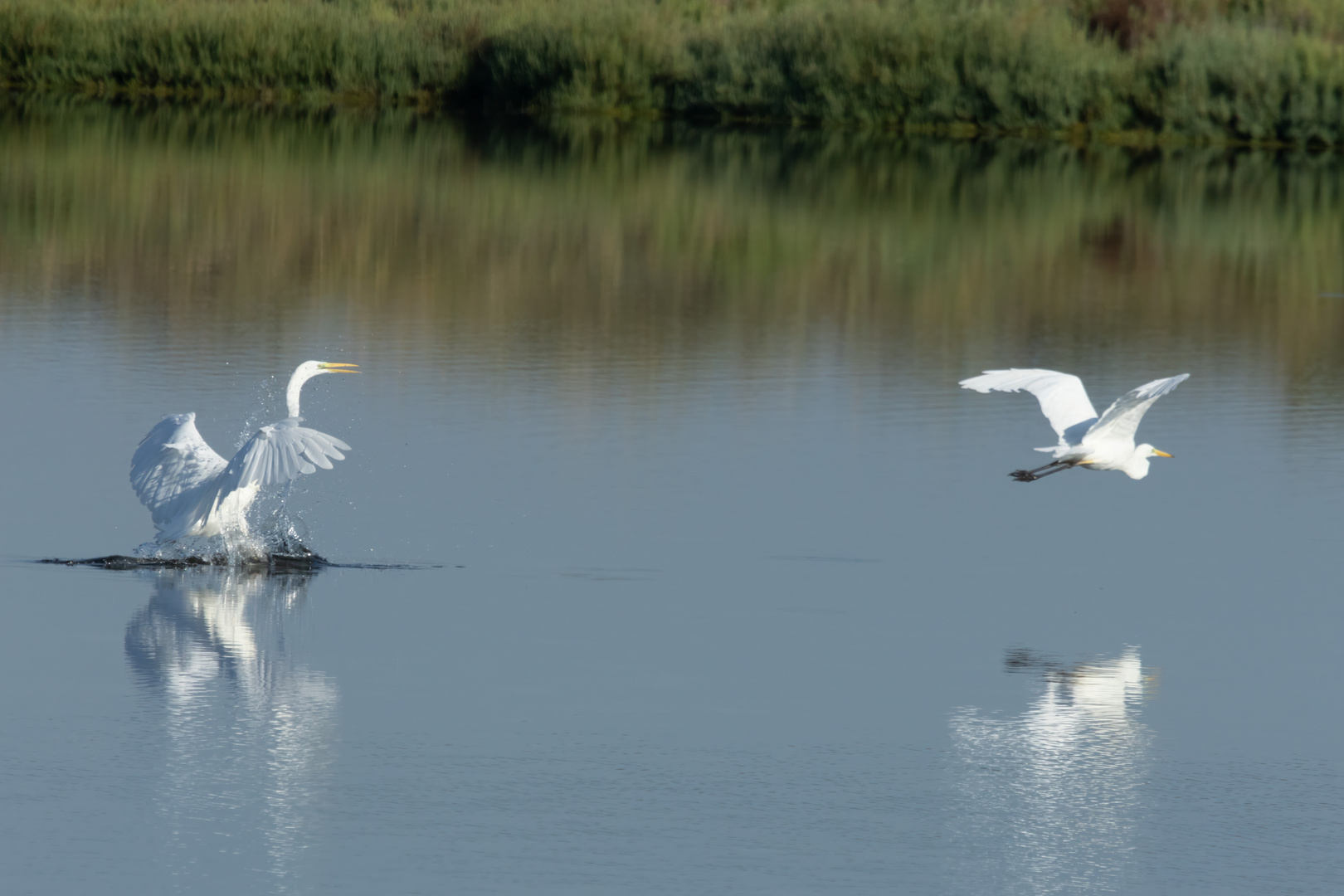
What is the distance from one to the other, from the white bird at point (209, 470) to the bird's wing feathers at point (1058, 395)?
3.03 m

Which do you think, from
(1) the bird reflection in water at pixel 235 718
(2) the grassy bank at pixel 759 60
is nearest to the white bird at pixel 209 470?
(1) the bird reflection in water at pixel 235 718

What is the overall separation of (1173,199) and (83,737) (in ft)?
70.0

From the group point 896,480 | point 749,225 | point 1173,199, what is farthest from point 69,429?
point 1173,199

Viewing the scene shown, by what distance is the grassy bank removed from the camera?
1319 inches

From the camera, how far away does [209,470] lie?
8508mm

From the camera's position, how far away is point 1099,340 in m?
15.9

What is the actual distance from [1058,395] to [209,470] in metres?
3.76

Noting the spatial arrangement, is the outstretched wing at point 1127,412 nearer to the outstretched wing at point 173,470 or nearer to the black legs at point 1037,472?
the black legs at point 1037,472

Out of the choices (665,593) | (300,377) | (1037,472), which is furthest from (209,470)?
(1037,472)

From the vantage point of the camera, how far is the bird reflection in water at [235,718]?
5719 millimetres

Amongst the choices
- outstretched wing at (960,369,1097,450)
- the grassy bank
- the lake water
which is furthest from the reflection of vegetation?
outstretched wing at (960,369,1097,450)

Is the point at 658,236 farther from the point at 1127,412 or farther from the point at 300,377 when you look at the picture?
the point at 1127,412

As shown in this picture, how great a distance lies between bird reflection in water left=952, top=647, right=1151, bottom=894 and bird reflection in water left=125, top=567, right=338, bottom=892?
6.05 feet

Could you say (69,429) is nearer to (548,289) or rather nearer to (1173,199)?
(548,289)
